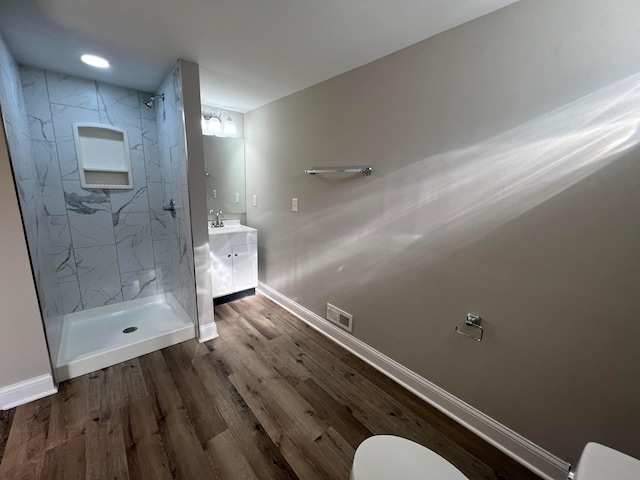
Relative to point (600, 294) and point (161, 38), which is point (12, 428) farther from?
point (600, 294)

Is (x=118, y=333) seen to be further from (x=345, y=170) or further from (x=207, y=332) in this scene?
(x=345, y=170)

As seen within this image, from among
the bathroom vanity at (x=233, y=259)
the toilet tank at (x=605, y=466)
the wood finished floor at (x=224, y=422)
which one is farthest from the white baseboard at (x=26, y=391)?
the toilet tank at (x=605, y=466)

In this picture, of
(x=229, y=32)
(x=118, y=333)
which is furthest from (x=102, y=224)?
(x=229, y=32)

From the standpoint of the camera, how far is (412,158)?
5.34ft

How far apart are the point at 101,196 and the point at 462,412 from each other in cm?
334

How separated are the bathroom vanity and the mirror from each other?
34 centimetres

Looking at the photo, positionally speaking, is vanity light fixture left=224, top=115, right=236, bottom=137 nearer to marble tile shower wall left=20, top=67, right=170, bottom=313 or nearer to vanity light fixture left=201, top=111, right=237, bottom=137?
vanity light fixture left=201, top=111, right=237, bottom=137

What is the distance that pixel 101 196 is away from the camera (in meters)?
2.49

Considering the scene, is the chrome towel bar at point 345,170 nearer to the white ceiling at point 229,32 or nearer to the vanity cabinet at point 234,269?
the white ceiling at point 229,32

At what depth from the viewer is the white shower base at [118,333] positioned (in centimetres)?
192

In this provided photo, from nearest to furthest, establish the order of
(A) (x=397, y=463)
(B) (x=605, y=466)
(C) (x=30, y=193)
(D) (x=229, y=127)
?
(B) (x=605, y=466)
(A) (x=397, y=463)
(C) (x=30, y=193)
(D) (x=229, y=127)

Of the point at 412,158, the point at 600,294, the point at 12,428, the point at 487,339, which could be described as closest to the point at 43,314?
the point at 12,428

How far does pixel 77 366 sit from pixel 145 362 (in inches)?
16.0

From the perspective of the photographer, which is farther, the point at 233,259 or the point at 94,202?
the point at 233,259
